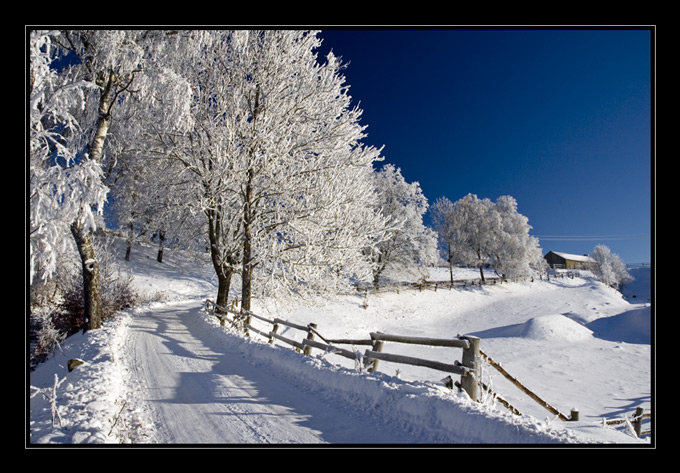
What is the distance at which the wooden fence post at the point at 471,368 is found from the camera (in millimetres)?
4512

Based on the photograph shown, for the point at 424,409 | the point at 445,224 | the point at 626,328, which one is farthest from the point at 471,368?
the point at 445,224

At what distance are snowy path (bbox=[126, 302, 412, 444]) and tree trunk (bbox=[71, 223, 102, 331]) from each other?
2.44 meters

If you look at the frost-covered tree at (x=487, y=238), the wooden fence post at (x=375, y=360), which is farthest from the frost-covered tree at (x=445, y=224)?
the wooden fence post at (x=375, y=360)

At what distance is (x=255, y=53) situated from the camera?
10.9 m

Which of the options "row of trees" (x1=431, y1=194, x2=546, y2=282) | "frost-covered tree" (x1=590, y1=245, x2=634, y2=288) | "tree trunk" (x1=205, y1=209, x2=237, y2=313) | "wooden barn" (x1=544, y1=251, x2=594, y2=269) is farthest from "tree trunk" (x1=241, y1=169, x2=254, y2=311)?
"wooden barn" (x1=544, y1=251, x2=594, y2=269)

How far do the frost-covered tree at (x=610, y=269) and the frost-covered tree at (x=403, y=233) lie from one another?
48.1 meters

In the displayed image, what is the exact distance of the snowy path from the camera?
3.65 m

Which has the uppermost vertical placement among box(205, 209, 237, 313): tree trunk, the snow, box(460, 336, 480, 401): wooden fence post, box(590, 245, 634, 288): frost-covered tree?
box(205, 209, 237, 313): tree trunk

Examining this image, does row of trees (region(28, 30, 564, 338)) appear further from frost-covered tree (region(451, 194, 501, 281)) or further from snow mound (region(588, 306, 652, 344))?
frost-covered tree (region(451, 194, 501, 281))

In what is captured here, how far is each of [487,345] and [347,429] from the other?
52.5 ft

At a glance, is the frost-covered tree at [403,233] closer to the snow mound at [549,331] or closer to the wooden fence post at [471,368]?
the snow mound at [549,331]

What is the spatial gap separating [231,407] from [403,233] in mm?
24300

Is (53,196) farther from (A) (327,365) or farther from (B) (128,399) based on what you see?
(A) (327,365)

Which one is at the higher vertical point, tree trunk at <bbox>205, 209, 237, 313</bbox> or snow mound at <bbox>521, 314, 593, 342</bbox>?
tree trunk at <bbox>205, 209, 237, 313</bbox>
